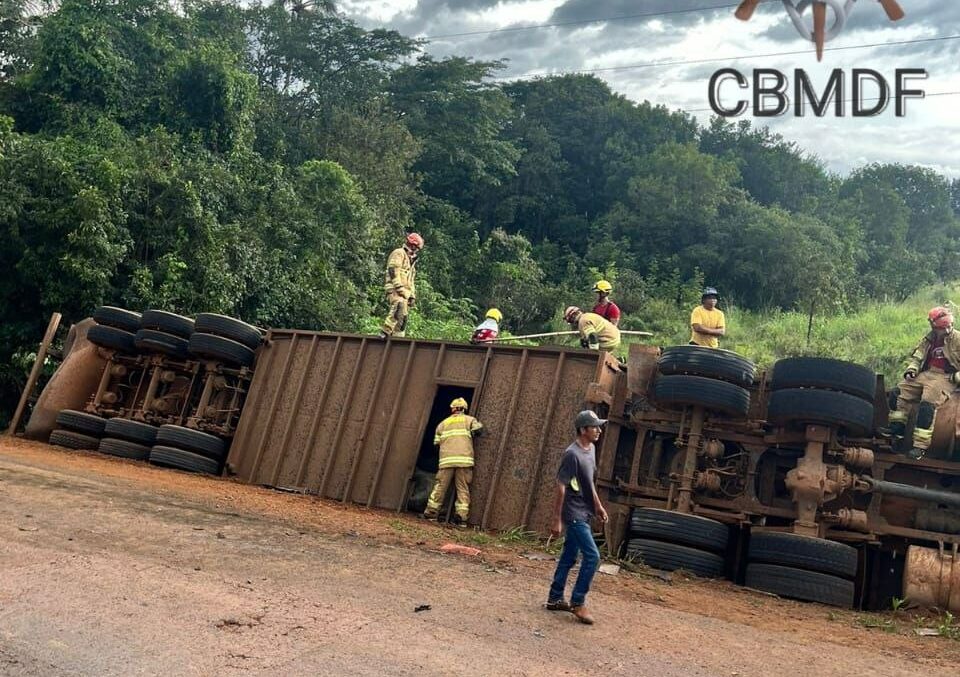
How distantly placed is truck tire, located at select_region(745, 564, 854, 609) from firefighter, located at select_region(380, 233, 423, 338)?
6.16 m

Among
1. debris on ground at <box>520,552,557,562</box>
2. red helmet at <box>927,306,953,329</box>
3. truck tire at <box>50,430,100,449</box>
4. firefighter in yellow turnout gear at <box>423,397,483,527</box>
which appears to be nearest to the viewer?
debris on ground at <box>520,552,557,562</box>

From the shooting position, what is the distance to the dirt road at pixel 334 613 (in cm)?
455

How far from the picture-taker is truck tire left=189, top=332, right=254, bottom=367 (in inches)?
474

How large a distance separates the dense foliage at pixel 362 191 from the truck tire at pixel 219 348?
16.6ft

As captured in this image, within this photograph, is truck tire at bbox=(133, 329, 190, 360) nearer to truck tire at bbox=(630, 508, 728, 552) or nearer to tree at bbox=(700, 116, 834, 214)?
truck tire at bbox=(630, 508, 728, 552)

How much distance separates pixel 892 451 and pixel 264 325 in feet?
45.9

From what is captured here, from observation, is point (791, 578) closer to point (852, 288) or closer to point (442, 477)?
point (442, 477)

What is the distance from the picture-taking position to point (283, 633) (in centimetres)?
486

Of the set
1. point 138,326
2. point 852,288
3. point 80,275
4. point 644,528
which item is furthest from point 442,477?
point 852,288

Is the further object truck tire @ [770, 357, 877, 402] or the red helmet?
the red helmet

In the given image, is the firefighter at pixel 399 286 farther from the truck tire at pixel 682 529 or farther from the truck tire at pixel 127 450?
the truck tire at pixel 682 529

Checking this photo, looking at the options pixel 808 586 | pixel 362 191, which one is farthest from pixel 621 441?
pixel 362 191

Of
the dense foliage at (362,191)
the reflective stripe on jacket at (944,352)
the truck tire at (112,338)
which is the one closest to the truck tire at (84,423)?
the truck tire at (112,338)

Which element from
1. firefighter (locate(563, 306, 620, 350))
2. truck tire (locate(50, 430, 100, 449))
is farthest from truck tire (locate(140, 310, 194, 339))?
firefighter (locate(563, 306, 620, 350))
